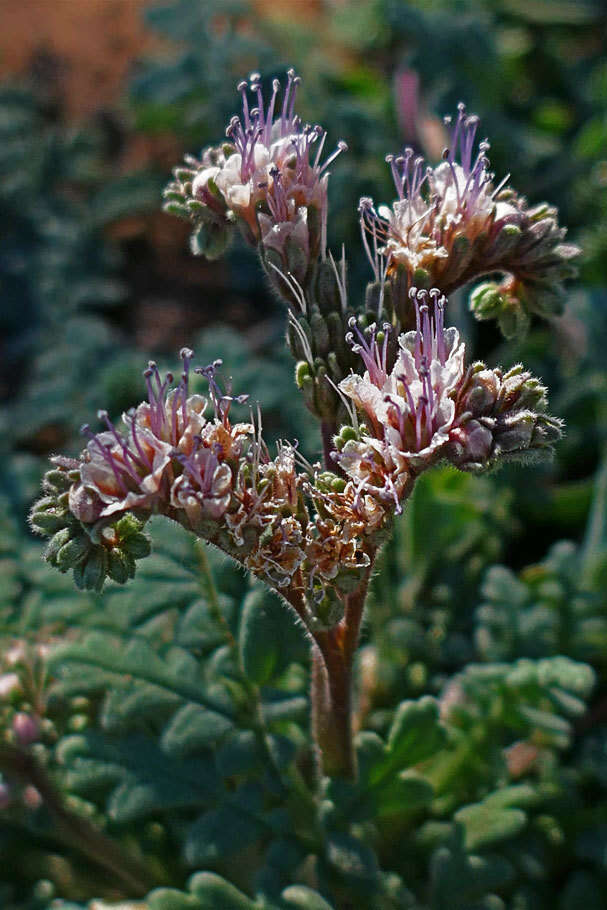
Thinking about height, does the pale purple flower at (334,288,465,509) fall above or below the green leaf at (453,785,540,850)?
above

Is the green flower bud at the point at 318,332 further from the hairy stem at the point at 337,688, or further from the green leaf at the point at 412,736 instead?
the green leaf at the point at 412,736

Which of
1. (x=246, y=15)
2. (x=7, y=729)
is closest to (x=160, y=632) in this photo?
(x=7, y=729)

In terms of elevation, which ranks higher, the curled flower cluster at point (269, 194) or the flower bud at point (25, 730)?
the curled flower cluster at point (269, 194)

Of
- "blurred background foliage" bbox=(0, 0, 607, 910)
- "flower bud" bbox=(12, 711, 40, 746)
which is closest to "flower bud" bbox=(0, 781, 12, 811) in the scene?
"blurred background foliage" bbox=(0, 0, 607, 910)

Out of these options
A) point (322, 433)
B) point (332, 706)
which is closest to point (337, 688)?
point (332, 706)

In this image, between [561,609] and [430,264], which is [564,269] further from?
[561,609]

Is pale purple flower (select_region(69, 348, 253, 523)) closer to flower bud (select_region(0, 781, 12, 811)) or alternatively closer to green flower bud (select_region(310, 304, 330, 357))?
green flower bud (select_region(310, 304, 330, 357))

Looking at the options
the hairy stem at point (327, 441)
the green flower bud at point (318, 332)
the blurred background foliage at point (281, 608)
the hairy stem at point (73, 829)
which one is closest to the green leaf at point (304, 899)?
the blurred background foliage at point (281, 608)
